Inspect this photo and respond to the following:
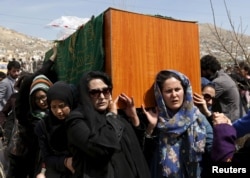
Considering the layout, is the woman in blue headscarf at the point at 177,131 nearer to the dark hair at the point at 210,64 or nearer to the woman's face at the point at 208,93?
the woman's face at the point at 208,93

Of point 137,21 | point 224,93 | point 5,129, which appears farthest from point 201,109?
point 5,129

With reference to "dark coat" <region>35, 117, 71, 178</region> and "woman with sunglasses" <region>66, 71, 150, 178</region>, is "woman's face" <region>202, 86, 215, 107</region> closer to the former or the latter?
"woman with sunglasses" <region>66, 71, 150, 178</region>

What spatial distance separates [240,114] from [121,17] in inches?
91.4

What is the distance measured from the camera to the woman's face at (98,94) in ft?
7.54

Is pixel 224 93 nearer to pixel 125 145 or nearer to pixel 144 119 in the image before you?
pixel 144 119

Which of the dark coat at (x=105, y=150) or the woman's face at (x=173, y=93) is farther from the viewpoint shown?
the woman's face at (x=173, y=93)

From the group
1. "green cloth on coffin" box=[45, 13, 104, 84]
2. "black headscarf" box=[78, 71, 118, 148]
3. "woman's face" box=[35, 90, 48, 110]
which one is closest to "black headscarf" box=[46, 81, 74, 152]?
"black headscarf" box=[78, 71, 118, 148]

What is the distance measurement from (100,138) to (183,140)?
661 millimetres

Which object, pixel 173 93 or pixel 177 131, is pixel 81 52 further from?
pixel 177 131

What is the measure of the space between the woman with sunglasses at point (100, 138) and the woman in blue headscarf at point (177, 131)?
0.61ft

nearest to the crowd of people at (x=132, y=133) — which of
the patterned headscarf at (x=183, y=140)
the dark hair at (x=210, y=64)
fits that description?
the patterned headscarf at (x=183, y=140)

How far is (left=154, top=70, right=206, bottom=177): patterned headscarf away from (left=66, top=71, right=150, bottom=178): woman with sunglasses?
0.18 m

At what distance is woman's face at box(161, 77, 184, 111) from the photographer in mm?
2424

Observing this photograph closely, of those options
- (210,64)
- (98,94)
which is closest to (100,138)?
(98,94)
